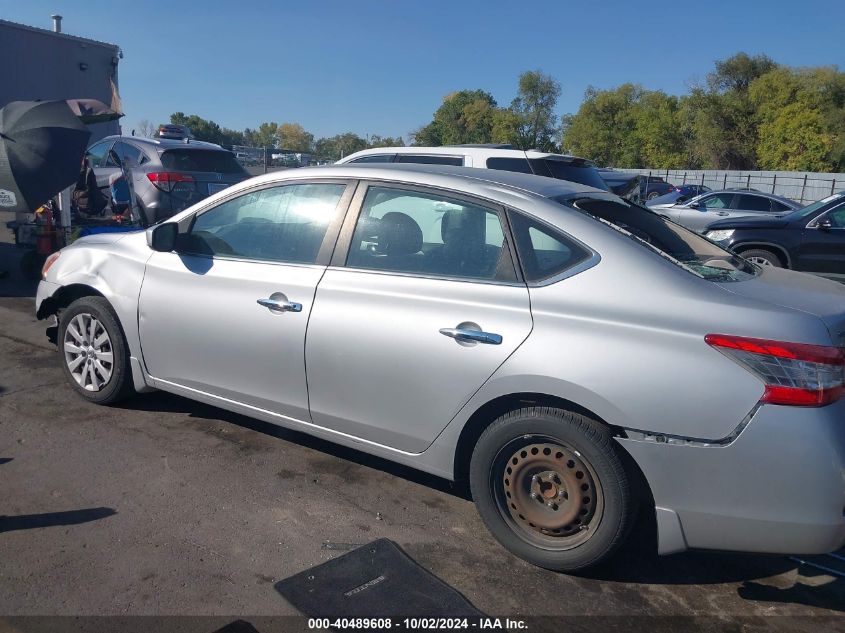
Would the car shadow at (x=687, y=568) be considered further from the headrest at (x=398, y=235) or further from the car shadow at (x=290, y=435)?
the headrest at (x=398, y=235)

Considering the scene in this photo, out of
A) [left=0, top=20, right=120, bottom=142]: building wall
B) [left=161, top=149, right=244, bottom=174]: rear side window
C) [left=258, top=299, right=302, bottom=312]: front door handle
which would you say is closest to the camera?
[left=258, top=299, right=302, bottom=312]: front door handle

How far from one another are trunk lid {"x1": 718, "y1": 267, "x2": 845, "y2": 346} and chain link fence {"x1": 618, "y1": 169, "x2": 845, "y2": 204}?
1402 inches

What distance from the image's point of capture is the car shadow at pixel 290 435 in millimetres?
4102

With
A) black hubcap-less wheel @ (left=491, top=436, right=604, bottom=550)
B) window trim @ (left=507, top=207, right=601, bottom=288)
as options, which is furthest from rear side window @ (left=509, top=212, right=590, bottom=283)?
black hubcap-less wheel @ (left=491, top=436, right=604, bottom=550)

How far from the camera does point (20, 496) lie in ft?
12.0

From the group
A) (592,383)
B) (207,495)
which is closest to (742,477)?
(592,383)

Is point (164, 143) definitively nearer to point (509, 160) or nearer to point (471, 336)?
point (509, 160)

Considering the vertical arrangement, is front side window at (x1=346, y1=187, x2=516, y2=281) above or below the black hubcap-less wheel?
above

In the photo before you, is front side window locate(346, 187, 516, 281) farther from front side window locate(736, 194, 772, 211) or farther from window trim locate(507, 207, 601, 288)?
front side window locate(736, 194, 772, 211)

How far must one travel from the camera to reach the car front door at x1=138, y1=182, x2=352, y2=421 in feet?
12.7

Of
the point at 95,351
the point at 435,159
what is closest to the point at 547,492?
the point at 95,351

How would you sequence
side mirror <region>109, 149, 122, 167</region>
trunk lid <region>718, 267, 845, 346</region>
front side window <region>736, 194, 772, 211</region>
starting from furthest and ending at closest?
front side window <region>736, 194, 772, 211</region> → side mirror <region>109, 149, 122, 167</region> → trunk lid <region>718, 267, 845, 346</region>

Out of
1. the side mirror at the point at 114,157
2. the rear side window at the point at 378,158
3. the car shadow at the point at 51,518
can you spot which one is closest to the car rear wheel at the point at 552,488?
the car shadow at the point at 51,518

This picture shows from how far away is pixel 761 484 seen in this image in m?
2.72
